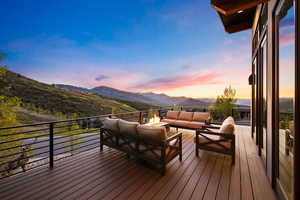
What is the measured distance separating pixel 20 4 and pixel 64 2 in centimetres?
292

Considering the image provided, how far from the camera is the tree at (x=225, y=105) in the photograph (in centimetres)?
636

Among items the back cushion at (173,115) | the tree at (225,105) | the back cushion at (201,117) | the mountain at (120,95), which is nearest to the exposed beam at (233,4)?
the back cushion at (201,117)

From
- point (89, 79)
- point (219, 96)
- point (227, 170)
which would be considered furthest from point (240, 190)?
point (89, 79)

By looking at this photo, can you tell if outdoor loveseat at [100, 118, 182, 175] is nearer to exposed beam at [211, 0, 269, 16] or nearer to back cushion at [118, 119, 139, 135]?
back cushion at [118, 119, 139, 135]

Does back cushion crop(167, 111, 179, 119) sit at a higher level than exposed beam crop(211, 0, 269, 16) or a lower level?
lower

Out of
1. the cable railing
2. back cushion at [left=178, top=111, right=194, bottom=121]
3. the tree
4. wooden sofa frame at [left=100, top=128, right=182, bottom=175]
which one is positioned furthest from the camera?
the tree

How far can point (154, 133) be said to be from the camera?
7.46 feet

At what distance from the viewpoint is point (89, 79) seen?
46.9 ft

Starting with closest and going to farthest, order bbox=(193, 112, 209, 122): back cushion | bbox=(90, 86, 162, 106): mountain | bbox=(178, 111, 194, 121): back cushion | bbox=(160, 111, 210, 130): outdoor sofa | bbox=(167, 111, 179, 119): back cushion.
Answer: bbox=(160, 111, 210, 130): outdoor sofa < bbox=(193, 112, 209, 122): back cushion < bbox=(178, 111, 194, 121): back cushion < bbox=(167, 111, 179, 119): back cushion < bbox=(90, 86, 162, 106): mountain

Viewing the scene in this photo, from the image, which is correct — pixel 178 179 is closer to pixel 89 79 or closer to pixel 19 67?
pixel 89 79

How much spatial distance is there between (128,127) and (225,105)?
5.91m

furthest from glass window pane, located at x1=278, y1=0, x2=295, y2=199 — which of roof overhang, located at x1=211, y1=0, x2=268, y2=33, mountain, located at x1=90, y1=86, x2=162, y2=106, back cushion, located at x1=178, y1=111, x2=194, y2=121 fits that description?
mountain, located at x1=90, y1=86, x2=162, y2=106

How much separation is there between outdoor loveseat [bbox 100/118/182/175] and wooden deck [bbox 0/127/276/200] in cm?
25

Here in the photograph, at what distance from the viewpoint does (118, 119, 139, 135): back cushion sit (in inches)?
101
